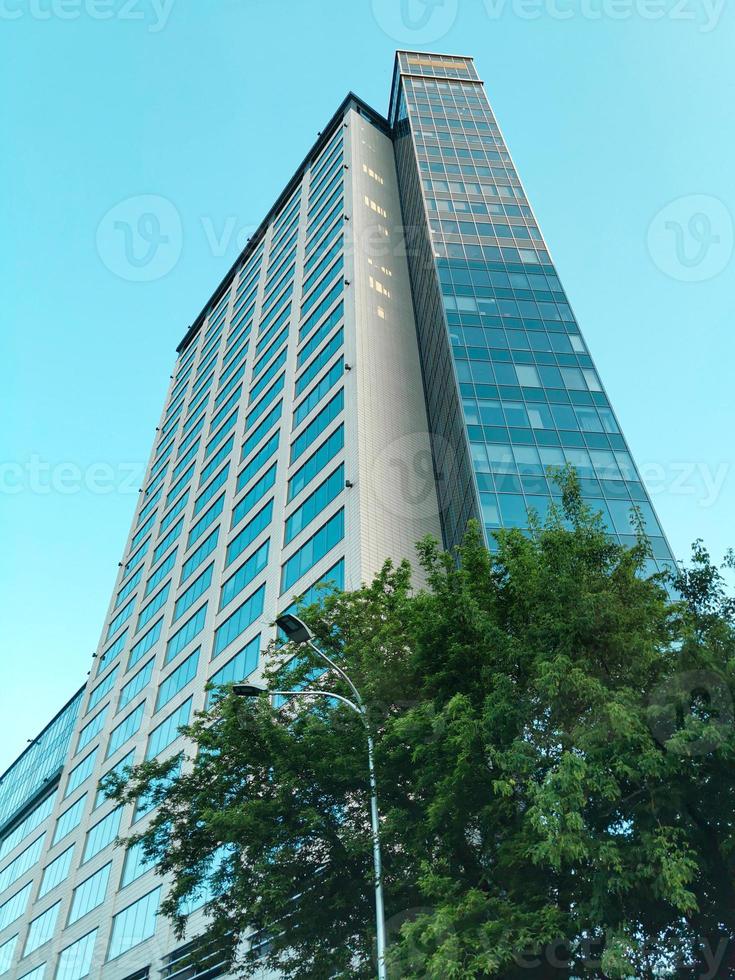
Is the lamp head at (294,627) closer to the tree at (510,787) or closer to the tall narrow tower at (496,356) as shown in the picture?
the tree at (510,787)

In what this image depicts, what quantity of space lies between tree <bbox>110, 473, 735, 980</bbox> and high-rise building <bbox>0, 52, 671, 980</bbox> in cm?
1413

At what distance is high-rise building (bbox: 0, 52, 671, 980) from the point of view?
35844mm

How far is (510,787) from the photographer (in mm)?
11945

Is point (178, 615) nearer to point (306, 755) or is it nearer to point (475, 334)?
point (475, 334)

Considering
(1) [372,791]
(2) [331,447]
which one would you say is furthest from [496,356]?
(1) [372,791]

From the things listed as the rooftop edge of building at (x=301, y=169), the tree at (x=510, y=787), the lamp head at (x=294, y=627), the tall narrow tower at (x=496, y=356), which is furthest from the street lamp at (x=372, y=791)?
the rooftop edge of building at (x=301, y=169)

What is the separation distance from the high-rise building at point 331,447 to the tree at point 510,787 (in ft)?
46.4

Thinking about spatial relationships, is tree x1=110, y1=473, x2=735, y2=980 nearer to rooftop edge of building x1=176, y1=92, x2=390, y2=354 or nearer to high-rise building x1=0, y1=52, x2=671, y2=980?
high-rise building x1=0, y1=52, x2=671, y2=980

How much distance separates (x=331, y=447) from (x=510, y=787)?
91.9 feet

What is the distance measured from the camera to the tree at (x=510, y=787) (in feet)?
37.7

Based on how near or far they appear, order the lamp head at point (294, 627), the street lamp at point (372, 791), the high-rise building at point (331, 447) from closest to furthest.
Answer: the street lamp at point (372, 791) → the lamp head at point (294, 627) → the high-rise building at point (331, 447)

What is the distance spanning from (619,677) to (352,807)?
7463mm

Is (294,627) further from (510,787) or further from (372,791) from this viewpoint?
(510,787)

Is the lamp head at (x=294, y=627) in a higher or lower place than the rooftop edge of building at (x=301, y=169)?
lower
